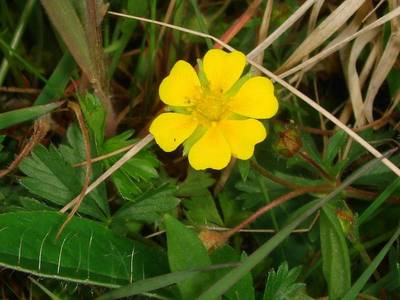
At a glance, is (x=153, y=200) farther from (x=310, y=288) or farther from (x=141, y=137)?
(x=310, y=288)

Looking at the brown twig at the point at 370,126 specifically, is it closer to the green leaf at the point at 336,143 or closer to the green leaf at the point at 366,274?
the green leaf at the point at 336,143

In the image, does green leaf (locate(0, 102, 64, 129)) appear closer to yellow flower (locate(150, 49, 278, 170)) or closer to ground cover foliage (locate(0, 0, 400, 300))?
ground cover foliage (locate(0, 0, 400, 300))

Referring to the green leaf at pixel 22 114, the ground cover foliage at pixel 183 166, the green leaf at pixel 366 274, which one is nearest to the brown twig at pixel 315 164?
the ground cover foliage at pixel 183 166

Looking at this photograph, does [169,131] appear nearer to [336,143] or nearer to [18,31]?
[336,143]

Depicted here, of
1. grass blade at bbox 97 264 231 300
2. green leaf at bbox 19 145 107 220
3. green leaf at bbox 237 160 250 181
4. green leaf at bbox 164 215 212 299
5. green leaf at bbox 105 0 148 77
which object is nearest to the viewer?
grass blade at bbox 97 264 231 300

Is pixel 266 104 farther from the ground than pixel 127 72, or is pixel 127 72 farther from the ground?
pixel 266 104

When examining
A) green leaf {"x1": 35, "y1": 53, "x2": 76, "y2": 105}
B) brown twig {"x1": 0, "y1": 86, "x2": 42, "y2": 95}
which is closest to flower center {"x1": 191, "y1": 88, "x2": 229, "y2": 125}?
green leaf {"x1": 35, "y1": 53, "x2": 76, "y2": 105}

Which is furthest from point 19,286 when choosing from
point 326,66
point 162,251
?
point 326,66
